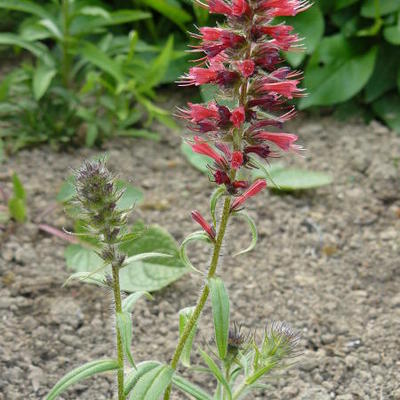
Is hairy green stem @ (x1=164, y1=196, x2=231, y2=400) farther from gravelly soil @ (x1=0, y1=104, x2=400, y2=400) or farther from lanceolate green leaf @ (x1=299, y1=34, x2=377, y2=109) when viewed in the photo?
lanceolate green leaf @ (x1=299, y1=34, x2=377, y2=109)

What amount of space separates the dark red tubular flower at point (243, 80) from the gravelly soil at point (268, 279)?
1293 millimetres

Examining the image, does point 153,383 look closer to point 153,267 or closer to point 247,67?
point 247,67

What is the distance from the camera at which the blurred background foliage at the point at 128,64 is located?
4.71 meters

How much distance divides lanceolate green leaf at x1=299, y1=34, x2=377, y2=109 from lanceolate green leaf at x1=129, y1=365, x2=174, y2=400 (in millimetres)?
3056

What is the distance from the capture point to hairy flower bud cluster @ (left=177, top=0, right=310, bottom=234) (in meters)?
2.10

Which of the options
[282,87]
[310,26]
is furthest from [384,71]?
[282,87]

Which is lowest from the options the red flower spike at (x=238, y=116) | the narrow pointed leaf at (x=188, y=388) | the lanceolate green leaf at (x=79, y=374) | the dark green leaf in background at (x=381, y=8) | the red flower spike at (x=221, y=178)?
the narrow pointed leaf at (x=188, y=388)

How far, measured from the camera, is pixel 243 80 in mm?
2156

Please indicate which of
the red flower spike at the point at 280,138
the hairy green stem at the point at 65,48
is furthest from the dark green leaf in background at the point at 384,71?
the red flower spike at the point at 280,138

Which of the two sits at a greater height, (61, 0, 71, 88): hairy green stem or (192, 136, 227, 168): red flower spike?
(61, 0, 71, 88): hairy green stem

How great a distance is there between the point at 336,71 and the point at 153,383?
11.3 ft

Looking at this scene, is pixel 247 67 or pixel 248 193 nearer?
pixel 247 67

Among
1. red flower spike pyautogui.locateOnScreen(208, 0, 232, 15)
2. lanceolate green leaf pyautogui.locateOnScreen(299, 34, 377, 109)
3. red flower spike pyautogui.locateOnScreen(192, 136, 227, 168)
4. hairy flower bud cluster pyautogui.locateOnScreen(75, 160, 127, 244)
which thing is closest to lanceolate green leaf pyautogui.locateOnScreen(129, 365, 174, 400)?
hairy flower bud cluster pyautogui.locateOnScreen(75, 160, 127, 244)

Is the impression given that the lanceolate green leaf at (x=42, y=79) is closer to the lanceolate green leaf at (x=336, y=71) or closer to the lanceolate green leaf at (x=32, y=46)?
the lanceolate green leaf at (x=32, y=46)
